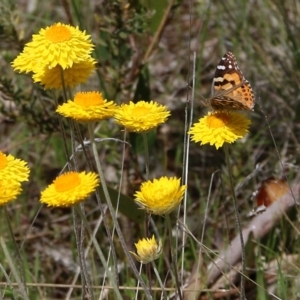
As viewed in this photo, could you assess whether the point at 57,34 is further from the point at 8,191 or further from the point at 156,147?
the point at 156,147

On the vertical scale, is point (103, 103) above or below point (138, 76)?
above

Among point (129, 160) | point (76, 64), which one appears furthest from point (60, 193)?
point (129, 160)

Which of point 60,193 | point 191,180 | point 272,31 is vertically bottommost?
point 191,180

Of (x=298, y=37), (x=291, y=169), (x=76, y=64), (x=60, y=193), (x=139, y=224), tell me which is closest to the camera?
(x=60, y=193)

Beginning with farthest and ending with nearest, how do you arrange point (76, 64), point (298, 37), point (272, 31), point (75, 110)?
point (272, 31)
point (298, 37)
point (76, 64)
point (75, 110)

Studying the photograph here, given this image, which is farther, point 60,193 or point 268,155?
point 268,155

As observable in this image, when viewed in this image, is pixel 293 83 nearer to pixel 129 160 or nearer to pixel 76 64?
pixel 129 160

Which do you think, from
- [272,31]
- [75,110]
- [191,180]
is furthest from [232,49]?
[75,110]

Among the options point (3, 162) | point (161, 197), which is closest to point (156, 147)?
point (3, 162)
